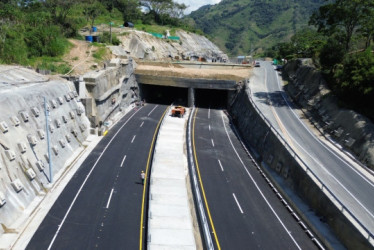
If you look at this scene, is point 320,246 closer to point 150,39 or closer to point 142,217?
point 142,217

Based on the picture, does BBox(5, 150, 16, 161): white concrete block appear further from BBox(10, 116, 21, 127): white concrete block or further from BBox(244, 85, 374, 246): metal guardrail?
BBox(244, 85, 374, 246): metal guardrail

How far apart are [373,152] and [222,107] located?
35183 millimetres

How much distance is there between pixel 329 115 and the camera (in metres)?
39.5

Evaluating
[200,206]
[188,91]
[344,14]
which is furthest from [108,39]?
[200,206]

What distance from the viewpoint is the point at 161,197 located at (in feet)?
89.7

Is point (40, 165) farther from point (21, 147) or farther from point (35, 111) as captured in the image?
point (35, 111)

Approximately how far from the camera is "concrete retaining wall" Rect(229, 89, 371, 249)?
2147cm

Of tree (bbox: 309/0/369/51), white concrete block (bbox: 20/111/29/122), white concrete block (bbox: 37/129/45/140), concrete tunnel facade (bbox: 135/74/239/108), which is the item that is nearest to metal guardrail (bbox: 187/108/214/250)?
white concrete block (bbox: 37/129/45/140)

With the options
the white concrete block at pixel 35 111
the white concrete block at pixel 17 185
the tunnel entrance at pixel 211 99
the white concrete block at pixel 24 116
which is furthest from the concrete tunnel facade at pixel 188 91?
the white concrete block at pixel 17 185

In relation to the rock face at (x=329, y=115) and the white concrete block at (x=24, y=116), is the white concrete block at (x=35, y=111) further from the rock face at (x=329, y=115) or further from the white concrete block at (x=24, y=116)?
the rock face at (x=329, y=115)

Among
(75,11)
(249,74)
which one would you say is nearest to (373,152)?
(249,74)

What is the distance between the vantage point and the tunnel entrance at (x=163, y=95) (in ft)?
211

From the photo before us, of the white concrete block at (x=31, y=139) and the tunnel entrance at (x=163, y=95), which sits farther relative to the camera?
the tunnel entrance at (x=163, y=95)

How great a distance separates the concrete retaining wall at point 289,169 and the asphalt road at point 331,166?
161 cm
